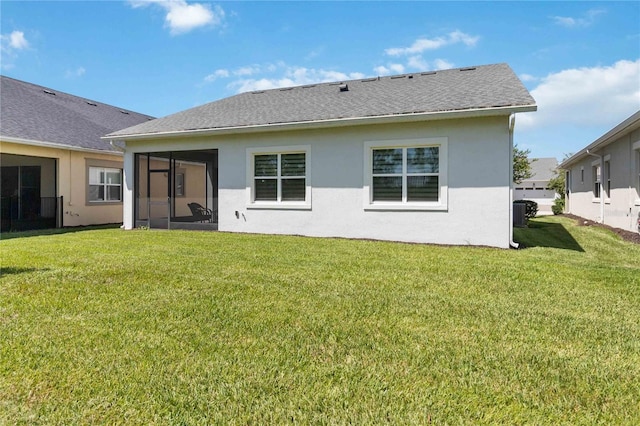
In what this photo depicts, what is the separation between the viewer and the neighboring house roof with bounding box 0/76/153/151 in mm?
13258

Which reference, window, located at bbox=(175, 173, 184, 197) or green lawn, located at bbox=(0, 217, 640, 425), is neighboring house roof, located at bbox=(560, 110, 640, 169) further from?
window, located at bbox=(175, 173, 184, 197)

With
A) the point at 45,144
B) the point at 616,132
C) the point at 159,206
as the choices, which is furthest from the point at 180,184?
the point at 616,132

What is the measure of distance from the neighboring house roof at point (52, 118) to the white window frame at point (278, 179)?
7.30 metres

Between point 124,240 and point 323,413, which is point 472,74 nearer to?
point 124,240

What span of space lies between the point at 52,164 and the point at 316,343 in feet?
52.6

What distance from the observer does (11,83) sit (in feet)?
54.9

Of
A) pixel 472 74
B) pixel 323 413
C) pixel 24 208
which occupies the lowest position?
pixel 323 413

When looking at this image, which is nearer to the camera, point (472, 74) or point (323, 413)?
point (323, 413)

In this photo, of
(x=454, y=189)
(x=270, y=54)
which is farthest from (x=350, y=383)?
(x=270, y=54)

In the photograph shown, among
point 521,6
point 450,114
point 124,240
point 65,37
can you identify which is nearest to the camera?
point 450,114

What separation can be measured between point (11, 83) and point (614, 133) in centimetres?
2368

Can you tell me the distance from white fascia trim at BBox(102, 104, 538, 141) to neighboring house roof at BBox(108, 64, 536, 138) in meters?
0.03

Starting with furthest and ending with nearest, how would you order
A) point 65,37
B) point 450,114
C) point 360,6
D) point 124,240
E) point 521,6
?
point 65,37 < point 360,6 < point 521,6 < point 124,240 < point 450,114

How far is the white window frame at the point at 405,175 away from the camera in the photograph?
962cm
